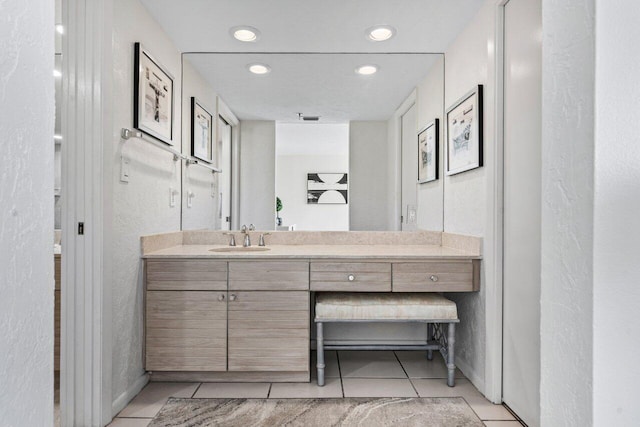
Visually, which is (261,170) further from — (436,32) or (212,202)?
(436,32)

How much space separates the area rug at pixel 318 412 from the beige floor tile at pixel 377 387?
0.19 feet

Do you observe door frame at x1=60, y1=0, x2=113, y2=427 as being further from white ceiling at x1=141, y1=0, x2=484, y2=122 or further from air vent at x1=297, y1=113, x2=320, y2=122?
air vent at x1=297, y1=113, x2=320, y2=122

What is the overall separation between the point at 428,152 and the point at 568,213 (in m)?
1.92

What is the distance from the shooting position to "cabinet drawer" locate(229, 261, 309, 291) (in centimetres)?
205

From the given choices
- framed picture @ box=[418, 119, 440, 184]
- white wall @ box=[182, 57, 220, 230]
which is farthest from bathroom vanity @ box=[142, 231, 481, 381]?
framed picture @ box=[418, 119, 440, 184]

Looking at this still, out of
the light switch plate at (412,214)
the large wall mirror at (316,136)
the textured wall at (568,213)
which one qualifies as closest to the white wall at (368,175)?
the large wall mirror at (316,136)

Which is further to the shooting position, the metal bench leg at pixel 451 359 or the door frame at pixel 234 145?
the door frame at pixel 234 145

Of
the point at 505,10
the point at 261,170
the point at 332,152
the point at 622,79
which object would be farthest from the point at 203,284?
the point at 505,10

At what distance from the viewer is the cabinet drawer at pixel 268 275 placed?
205 centimetres

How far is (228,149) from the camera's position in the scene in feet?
8.30

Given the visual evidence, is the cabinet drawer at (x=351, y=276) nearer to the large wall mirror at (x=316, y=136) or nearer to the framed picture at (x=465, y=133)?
the large wall mirror at (x=316, y=136)

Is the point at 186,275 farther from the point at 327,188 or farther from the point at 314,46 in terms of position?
the point at 314,46

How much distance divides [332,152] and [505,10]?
1.21m

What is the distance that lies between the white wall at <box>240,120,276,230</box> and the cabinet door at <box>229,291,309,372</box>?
2.09ft
